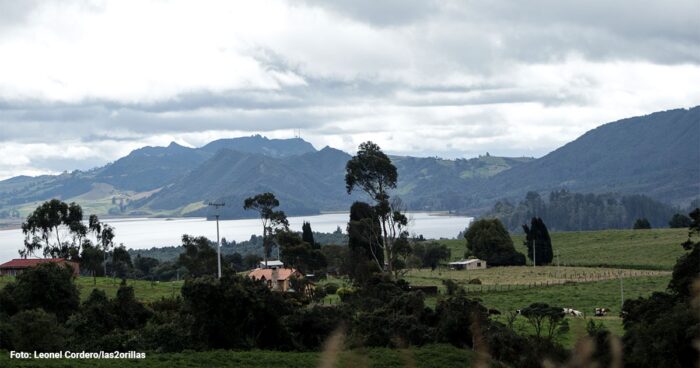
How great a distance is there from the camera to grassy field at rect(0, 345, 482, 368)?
83.0 ft

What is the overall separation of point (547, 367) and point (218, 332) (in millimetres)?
29353

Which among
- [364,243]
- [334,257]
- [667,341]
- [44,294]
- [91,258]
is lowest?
[667,341]

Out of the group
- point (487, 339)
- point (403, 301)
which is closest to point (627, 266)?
point (403, 301)

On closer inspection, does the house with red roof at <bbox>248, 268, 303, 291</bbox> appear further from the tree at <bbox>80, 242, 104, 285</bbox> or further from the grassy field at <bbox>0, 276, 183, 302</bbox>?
the tree at <bbox>80, 242, 104, 285</bbox>

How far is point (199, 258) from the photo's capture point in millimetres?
77875

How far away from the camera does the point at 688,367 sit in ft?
74.6

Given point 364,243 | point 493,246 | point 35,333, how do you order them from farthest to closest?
1. point 493,246
2. point 364,243
3. point 35,333

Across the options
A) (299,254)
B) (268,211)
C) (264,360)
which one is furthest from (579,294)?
(268,211)

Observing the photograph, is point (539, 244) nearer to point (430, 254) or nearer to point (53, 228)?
point (430, 254)

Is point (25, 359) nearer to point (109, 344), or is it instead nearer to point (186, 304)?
point (109, 344)

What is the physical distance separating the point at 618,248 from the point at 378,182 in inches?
1606

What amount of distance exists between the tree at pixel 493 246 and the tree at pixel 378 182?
26.9 meters

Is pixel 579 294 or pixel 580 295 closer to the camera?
pixel 580 295

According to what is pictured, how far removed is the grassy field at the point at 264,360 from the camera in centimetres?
2531
